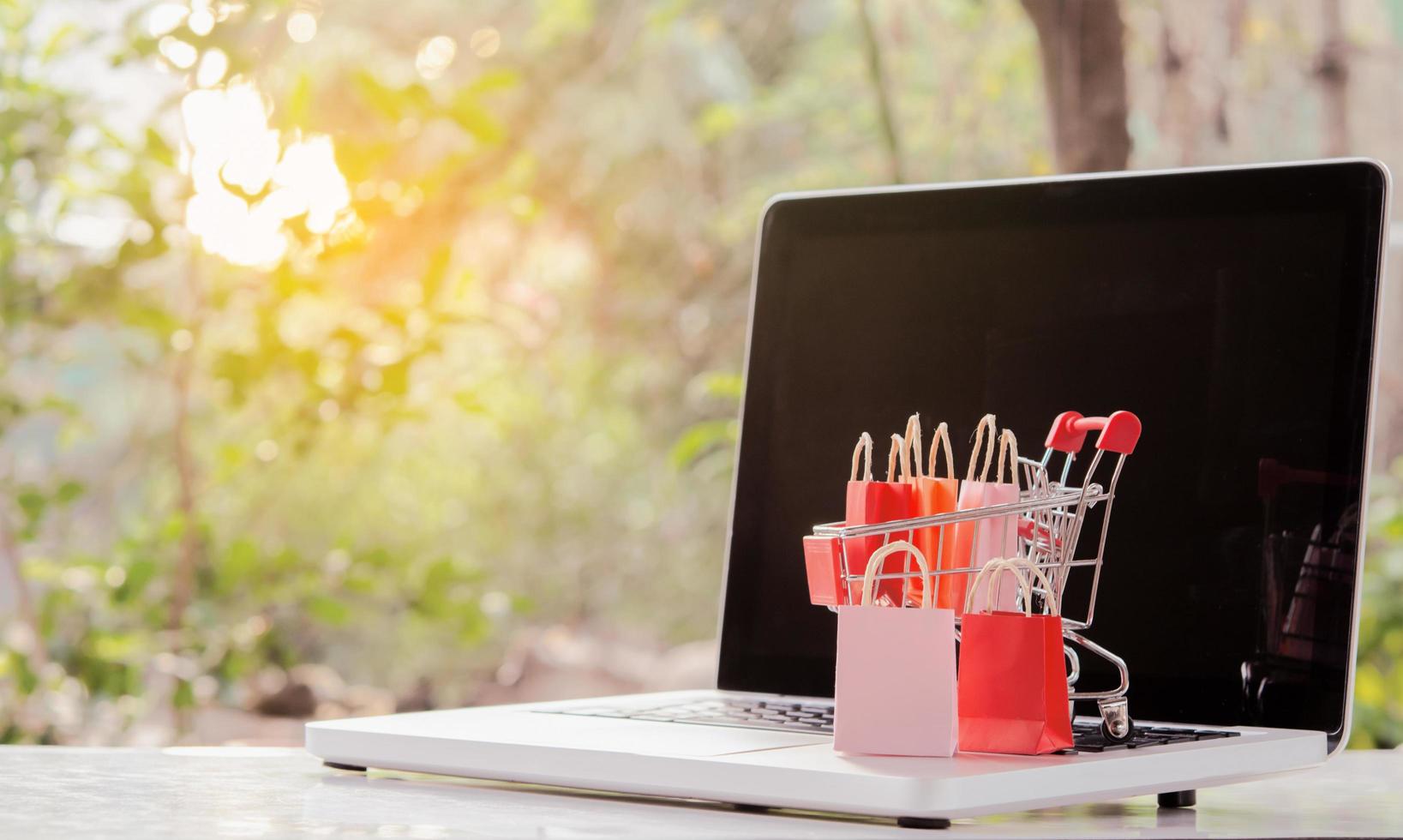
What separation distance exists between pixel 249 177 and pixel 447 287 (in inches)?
22.4

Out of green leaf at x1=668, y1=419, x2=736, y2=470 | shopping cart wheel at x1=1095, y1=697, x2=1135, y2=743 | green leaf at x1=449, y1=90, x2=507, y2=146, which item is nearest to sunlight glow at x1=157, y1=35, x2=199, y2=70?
green leaf at x1=449, y1=90, x2=507, y2=146

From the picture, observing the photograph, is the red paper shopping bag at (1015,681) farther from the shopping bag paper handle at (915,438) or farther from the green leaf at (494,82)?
the green leaf at (494,82)

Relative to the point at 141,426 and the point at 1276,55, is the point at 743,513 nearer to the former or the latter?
the point at 1276,55

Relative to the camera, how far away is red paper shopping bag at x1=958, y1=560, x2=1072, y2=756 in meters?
0.54

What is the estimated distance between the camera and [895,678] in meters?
0.53

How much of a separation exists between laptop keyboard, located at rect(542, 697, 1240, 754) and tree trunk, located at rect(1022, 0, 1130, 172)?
102 centimetres

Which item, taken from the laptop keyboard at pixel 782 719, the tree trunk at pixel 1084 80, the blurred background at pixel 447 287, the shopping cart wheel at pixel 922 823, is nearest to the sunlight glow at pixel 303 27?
the blurred background at pixel 447 287

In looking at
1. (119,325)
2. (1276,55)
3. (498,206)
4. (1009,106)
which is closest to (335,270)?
(498,206)

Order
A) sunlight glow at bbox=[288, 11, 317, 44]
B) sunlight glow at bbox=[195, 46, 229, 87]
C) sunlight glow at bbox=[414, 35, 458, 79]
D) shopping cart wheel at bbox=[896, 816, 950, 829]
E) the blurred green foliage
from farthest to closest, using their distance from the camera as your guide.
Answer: sunlight glow at bbox=[414, 35, 458, 79] < sunlight glow at bbox=[288, 11, 317, 44] < the blurred green foliage < sunlight glow at bbox=[195, 46, 229, 87] < shopping cart wheel at bbox=[896, 816, 950, 829]

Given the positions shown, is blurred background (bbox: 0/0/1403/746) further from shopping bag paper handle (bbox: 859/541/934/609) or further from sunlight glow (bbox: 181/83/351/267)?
shopping bag paper handle (bbox: 859/541/934/609)

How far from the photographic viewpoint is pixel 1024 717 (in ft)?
1.77

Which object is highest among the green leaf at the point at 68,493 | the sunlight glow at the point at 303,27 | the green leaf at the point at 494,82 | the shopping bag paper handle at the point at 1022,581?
the sunlight glow at the point at 303,27

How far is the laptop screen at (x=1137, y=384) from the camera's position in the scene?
686 mm

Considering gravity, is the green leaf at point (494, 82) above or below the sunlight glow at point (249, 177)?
above
